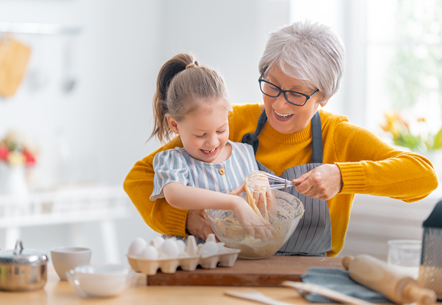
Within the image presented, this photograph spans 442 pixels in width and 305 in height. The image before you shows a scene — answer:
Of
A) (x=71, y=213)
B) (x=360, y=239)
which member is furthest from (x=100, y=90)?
(x=360, y=239)

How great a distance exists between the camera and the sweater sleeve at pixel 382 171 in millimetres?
1402

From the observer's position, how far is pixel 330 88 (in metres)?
1.51

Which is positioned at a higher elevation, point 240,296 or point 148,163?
point 148,163

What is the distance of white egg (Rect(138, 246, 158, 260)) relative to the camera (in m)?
1.06

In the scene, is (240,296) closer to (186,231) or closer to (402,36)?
(186,231)

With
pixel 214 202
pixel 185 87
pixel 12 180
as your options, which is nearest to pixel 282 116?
pixel 185 87

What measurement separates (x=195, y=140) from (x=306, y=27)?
0.55 metres

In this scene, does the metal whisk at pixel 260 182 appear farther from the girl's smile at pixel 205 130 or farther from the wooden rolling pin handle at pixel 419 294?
the wooden rolling pin handle at pixel 419 294

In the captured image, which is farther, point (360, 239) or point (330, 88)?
point (360, 239)

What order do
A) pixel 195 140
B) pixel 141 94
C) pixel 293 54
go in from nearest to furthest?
pixel 195 140
pixel 293 54
pixel 141 94

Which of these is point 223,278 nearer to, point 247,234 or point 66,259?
point 247,234

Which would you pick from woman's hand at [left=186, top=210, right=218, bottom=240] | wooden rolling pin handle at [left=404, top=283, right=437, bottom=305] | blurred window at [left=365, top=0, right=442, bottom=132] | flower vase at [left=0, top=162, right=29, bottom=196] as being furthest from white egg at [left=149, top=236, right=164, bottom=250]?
blurred window at [left=365, top=0, right=442, bottom=132]

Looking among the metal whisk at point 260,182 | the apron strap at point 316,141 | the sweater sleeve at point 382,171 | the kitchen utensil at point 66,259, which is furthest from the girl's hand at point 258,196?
the kitchen utensil at point 66,259

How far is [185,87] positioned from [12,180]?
1.68 meters
